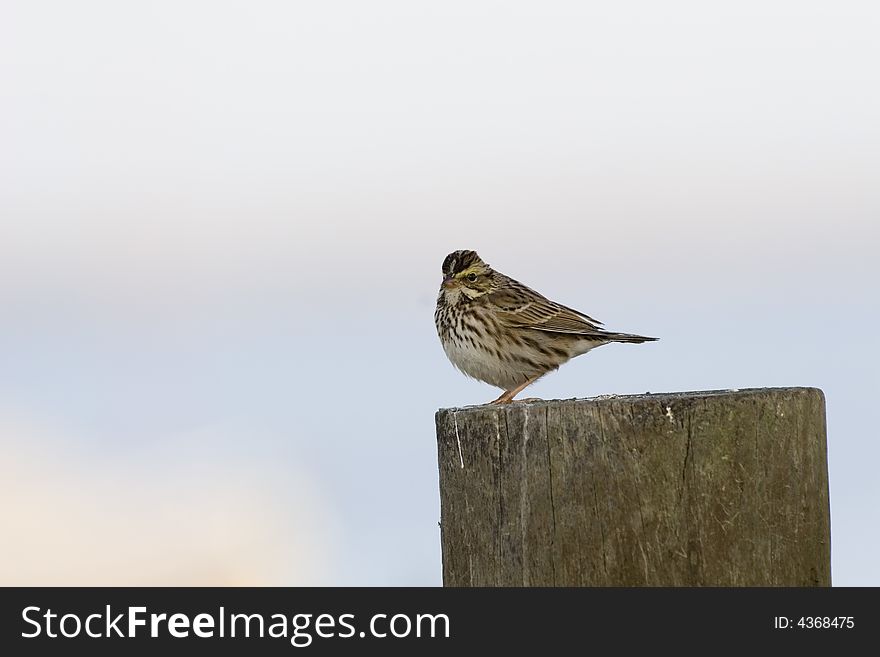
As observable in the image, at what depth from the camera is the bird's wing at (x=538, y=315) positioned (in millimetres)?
9984

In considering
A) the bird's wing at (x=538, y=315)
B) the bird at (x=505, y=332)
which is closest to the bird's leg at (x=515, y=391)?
the bird at (x=505, y=332)

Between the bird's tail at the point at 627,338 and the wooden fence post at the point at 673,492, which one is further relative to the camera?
the bird's tail at the point at 627,338

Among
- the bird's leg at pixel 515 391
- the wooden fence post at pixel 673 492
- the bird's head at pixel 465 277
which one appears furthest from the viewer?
the bird's head at pixel 465 277

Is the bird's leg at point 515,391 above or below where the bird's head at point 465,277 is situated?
below

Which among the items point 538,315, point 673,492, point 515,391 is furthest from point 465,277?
point 673,492

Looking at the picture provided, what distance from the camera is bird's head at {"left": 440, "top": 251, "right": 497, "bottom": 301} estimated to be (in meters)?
10.3

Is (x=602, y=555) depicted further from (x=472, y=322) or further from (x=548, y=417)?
(x=472, y=322)

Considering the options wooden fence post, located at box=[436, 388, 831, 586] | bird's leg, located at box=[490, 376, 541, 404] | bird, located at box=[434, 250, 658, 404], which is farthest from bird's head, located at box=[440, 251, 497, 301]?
wooden fence post, located at box=[436, 388, 831, 586]

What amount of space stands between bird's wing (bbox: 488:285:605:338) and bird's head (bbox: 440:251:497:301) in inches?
5.5

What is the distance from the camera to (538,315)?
10.1m

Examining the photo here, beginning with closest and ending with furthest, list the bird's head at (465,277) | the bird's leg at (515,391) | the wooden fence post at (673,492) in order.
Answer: the wooden fence post at (673,492) → the bird's leg at (515,391) → the bird's head at (465,277)

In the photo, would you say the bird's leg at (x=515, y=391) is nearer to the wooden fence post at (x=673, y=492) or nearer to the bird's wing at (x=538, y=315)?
the bird's wing at (x=538, y=315)

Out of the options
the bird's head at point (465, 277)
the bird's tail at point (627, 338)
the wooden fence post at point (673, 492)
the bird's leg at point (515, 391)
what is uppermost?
the bird's head at point (465, 277)

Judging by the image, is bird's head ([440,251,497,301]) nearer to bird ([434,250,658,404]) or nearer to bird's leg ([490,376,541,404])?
bird ([434,250,658,404])
